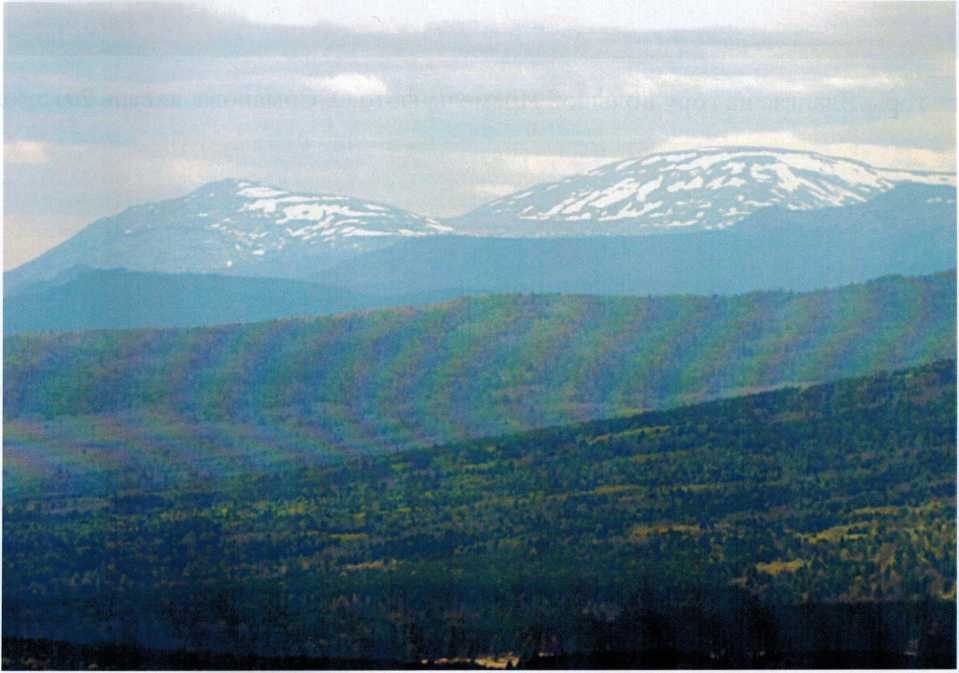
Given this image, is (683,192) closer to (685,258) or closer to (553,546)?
(685,258)

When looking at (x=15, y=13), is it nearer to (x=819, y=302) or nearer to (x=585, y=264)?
(x=585, y=264)

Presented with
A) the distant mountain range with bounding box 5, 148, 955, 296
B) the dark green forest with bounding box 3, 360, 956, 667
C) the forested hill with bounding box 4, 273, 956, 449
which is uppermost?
the distant mountain range with bounding box 5, 148, 955, 296

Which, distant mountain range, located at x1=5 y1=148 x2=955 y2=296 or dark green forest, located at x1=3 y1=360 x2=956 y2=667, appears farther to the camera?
distant mountain range, located at x1=5 y1=148 x2=955 y2=296

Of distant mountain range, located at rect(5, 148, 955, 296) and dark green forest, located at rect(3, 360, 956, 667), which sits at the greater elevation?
distant mountain range, located at rect(5, 148, 955, 296)

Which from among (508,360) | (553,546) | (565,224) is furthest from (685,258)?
(553,546)

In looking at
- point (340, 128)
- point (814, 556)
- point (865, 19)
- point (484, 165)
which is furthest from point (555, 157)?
point (814, 556)

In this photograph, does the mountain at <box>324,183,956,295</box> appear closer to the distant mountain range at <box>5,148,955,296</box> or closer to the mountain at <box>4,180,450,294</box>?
the distant mountain range at <box>5,148,955,296</box>

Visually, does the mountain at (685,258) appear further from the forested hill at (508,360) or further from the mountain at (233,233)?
the mountain at (233,233)

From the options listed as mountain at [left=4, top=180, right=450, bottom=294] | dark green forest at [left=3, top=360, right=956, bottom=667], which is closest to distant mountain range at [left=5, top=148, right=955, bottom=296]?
mountain at [left=4, top=180, right=450, bottom=294]
